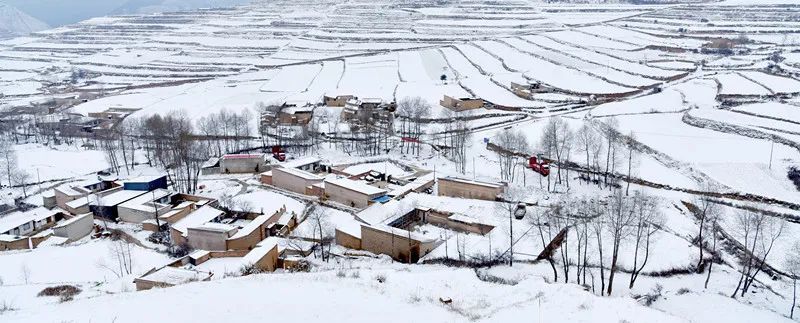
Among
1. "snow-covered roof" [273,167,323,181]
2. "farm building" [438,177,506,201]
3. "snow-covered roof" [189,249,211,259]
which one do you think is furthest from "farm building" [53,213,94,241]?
"farm building" [438,177,506,201]

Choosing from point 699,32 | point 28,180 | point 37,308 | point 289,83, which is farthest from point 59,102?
point 699,32

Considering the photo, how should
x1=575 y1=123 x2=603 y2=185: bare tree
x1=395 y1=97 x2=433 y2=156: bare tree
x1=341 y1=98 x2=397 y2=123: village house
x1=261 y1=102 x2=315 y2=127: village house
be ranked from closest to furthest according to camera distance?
A: x1=575 y1=123 x2=603 y2=185: bare tree < x1=395 y1=97 x2=433 y2=156: bare tree < x1=341 y1=98 x2=397 y2=123: village house < x1=261 y1=102 x2=315 y2=127: village house

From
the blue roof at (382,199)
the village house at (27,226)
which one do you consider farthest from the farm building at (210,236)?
the village house at (27,226)

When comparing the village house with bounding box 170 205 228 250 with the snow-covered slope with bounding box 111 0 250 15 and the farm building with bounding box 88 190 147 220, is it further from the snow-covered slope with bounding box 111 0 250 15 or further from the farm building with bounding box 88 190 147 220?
the snow-covered slope with bounding box 111 0 250 15

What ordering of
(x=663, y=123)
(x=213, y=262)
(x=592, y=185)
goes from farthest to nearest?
(x=663, y=123)
(x=592, y=185)
(x=213, y=262)

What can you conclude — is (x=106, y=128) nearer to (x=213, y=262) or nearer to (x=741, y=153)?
(x=213, y=262)

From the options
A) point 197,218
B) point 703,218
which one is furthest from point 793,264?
point 197,218

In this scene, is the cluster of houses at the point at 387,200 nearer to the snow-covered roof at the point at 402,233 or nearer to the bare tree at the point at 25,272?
the snow-covered roof at the point at 402,233
